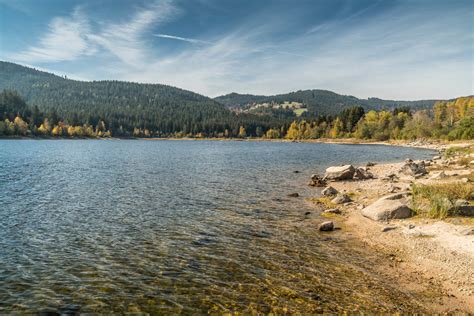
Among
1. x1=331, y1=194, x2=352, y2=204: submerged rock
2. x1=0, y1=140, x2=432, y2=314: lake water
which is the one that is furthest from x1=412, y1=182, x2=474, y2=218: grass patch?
x1=0, y1=140, x2=432, y2=314: lake water

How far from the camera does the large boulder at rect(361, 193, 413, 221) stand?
880 inches

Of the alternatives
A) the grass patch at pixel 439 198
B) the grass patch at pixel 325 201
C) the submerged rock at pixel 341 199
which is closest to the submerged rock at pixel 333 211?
the grass patch at pixel 325 201

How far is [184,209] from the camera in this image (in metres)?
25.9

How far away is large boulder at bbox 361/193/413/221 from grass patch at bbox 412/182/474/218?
0.89 m

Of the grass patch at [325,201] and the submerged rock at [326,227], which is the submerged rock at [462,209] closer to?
the submerged rock at [326,227]

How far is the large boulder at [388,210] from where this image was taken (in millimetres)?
22344

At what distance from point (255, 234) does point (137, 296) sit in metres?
9.36

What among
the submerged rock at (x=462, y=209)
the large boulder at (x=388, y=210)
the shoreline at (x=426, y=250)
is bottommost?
the shoreline at (x=426, y=250)

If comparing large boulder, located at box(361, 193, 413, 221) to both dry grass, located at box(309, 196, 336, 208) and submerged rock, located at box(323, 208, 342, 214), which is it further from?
dry grass, located at box(309, 196, 336, 208)

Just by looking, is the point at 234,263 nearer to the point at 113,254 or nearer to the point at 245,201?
the point at 113,254

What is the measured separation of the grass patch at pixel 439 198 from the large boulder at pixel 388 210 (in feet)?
2.92

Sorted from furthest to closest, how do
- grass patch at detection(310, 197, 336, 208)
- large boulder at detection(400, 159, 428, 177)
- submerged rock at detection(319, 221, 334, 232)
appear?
1. large boulder at detection(400, 159, 428, 177)
2. grass patch at detection(310, 197, 336, 208)
3. submerged rock at detection(319, 221, 334, 232)

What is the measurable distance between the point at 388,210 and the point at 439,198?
3.35 meters

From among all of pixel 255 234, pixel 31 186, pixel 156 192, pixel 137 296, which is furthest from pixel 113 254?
pixel 31 186
